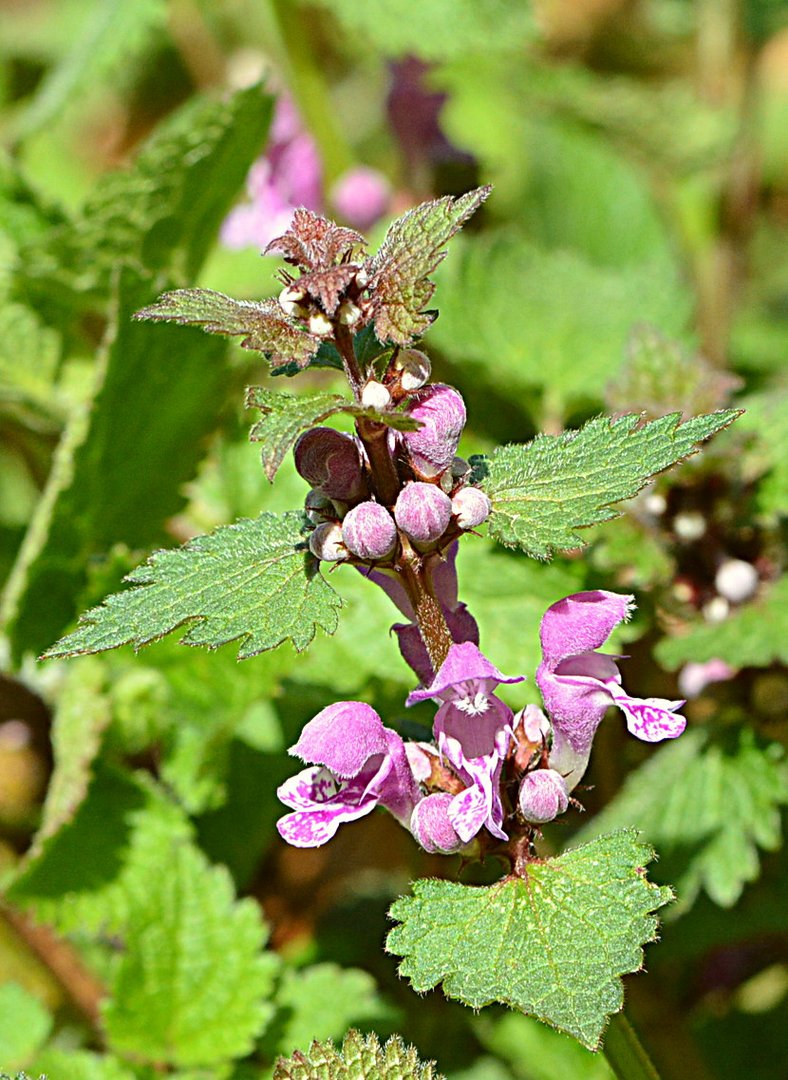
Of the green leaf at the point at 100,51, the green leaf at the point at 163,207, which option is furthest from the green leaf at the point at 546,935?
the green leaf at the point at 100,51

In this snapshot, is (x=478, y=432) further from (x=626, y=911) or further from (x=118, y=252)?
(x=626, y=911)

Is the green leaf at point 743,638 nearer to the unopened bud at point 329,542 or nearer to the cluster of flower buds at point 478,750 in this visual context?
the cluster of flower buds at point 478,750

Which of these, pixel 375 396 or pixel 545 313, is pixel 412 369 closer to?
pixel 375 396

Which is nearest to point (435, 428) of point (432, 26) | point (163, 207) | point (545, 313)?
point (163, 207)

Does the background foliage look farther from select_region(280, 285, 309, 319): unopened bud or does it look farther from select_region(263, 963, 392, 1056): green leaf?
select_region(280, 285, 309, 319): unopened bud

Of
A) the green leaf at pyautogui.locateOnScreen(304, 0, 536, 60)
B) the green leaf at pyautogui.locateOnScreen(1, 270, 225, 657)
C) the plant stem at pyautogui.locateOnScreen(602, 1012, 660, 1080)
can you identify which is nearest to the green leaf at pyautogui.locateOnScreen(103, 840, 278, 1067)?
the green leaf at pyautogui.locateOnScreen(1, 270, 225, 657)
